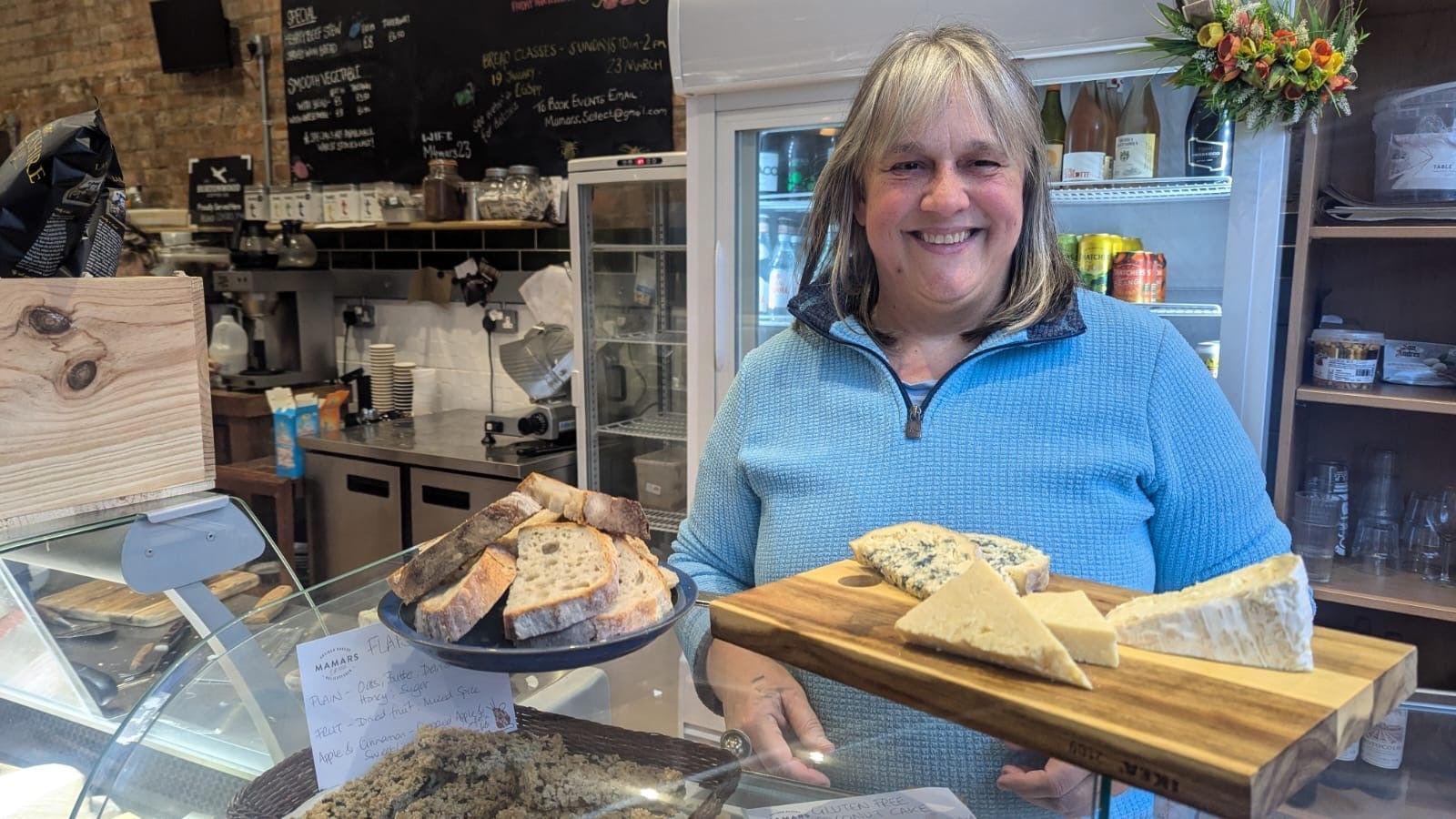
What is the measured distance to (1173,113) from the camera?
274 centimetres

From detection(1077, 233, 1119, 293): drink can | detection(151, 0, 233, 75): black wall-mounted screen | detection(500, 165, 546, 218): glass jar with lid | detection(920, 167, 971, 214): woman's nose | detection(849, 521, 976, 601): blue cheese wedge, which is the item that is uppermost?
detection(151, 0, 233, 75): black wall-mounted screen

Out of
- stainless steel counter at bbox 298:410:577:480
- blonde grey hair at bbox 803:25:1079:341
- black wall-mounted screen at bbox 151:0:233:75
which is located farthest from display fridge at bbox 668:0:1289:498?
black wall-mounted screen at bbox 151:0:233:75

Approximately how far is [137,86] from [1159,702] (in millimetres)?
6845

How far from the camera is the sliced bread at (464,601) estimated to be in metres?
0.81

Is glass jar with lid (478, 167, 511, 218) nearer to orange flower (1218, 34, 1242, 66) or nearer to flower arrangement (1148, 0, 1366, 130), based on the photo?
flower arrangement (1148, 0, 1366, 130)

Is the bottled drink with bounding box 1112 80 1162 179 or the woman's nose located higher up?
the bottled drink with bounding box 1112 80 1162 179

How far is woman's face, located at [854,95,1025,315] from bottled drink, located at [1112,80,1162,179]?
4.16 ft

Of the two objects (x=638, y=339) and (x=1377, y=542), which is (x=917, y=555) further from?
(x=638, y=339)

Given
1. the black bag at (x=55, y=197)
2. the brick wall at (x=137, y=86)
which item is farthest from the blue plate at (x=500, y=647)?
the brick wall at (x=137, y=86)

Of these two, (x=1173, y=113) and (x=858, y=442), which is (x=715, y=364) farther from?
(x=858, y=442)

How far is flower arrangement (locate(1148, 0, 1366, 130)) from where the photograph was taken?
213 centimetres

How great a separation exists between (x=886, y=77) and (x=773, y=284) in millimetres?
1801

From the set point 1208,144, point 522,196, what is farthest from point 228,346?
point 1208,144

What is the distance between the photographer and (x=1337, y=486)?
255 centimetres
